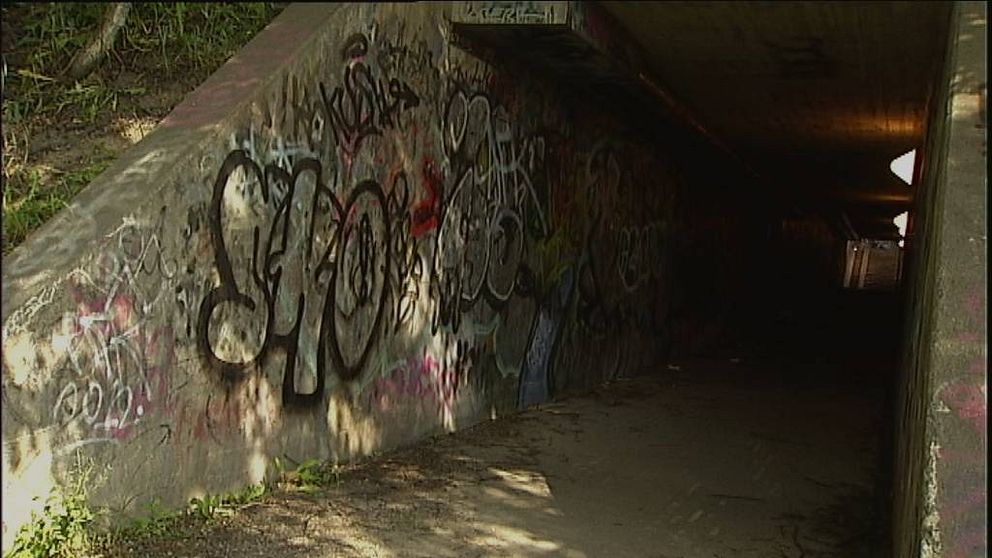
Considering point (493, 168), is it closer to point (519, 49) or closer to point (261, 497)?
point (519, 49)

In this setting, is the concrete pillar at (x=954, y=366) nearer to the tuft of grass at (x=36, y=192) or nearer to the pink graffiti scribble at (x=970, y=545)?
the pink graffiti scribble at (x=970, y=545)

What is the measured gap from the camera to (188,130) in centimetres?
528

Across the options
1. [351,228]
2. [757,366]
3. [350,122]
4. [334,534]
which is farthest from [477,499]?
[757,366]

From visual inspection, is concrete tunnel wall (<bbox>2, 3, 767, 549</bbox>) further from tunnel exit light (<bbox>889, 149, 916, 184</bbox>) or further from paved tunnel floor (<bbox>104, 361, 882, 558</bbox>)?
tunnel exit light (<bbox>889, 149, 916, 184</bbox>)

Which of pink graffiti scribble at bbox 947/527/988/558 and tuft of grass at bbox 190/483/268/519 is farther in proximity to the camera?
tuft of grass at bbox 190/483/268/519

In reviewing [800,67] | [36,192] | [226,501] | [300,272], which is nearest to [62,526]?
[226,501]

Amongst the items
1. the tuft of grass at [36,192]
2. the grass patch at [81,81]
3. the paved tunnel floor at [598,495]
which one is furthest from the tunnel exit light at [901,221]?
the tuft of grass at [36,192]

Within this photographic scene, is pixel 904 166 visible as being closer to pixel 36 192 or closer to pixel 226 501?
pixel 226 501

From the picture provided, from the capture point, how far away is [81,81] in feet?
20.3

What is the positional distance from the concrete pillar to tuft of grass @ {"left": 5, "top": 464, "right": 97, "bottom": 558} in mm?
3231

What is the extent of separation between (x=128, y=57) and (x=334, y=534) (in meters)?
3.10

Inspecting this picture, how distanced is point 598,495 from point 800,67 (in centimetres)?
483

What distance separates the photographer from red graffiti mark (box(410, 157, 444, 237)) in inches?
294

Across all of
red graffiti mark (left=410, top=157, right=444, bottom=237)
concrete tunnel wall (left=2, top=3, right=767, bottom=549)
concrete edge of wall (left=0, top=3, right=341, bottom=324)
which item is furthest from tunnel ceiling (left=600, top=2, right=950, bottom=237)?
concrete edge of wall (left=0, top=3, right=341, bottom=324)
